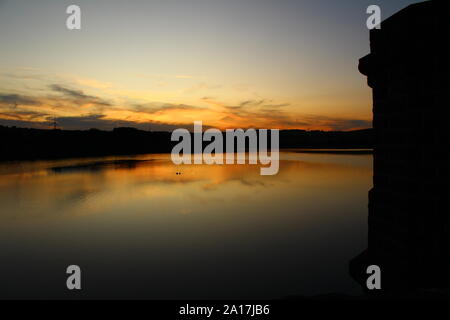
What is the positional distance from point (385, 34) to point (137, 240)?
15.2m

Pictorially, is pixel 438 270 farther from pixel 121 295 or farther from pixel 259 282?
pixel 121 295

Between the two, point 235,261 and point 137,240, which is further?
point 137,240

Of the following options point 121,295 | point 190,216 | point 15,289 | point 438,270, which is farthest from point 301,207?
point 438,270

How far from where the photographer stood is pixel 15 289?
1043 cm

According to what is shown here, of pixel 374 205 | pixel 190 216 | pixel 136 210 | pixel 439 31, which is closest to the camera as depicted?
pixel 439 31

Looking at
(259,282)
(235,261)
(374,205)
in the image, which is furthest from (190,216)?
(374,205)

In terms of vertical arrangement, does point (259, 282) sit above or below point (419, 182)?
below

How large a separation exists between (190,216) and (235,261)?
9.35m

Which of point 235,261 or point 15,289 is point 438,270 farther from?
point 15,289

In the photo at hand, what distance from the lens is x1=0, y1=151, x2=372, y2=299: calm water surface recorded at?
10.7 m

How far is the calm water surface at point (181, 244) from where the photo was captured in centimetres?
1073

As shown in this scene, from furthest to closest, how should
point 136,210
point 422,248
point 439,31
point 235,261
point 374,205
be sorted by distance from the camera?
1. point 136,210
2. point 235,261
3. point 374,205
4. point 422,248
5. point 439,31

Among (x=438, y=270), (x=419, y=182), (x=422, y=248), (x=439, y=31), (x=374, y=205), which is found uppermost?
(x=439, y=31)

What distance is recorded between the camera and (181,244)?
50.2ft
